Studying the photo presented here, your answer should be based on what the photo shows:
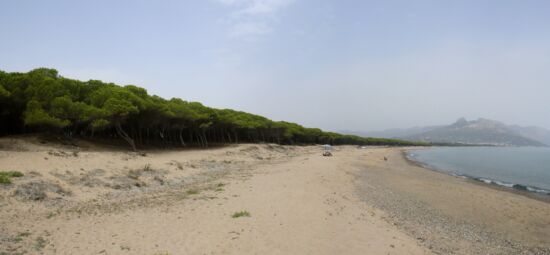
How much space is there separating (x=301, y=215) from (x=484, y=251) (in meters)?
6.42

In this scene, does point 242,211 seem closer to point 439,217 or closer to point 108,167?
point 439,217

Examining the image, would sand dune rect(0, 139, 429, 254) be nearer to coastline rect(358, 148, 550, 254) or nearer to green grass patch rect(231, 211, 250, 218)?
green grass patch rect(231, 211, 250, 218)

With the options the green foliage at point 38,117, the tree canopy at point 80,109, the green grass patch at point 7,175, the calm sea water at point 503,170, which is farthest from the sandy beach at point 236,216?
the calm sea water at point 503,170

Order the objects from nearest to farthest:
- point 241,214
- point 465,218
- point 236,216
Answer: point 236,216 → point 241,214 → point 465,218

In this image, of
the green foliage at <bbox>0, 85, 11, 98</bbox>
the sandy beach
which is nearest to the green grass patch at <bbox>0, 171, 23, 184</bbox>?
the sandy beach

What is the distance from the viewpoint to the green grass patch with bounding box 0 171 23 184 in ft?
44.1

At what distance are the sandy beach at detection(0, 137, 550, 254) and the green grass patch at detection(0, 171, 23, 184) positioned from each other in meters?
0.28

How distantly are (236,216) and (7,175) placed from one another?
11.1 metres

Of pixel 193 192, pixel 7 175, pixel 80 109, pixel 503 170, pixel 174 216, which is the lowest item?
pixel 503 170

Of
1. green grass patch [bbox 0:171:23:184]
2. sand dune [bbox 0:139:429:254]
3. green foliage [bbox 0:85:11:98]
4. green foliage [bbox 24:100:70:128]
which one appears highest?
green foliage [bbox 0:85:11:98]

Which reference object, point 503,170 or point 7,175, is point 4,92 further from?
point 503,170

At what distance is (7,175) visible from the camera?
1427 centimetres

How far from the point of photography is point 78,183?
53.4 feet

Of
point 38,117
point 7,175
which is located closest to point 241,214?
point 7,175
